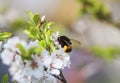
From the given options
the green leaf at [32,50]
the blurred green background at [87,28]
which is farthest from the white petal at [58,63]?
the blurred green background at [87,28]

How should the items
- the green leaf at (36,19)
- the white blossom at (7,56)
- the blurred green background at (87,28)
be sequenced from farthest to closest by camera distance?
the blurred green background at (87,28) < the green leaf at (36,19) < the white blossom at (7,56)

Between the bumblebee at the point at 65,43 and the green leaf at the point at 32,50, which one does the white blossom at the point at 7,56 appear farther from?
the bumblebee at the point at 65,43

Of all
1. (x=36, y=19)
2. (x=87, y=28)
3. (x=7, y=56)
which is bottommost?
(x=7, y=56)

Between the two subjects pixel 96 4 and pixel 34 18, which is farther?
pixel 96 4

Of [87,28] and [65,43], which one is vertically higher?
[87,28]

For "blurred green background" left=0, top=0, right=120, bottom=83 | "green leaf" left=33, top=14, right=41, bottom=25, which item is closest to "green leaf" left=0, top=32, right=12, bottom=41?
"green leaf" left=33, top=14, right=41, bottom=25

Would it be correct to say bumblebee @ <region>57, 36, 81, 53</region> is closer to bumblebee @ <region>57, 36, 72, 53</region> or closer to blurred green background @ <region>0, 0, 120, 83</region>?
bumblebee @ <region>57, 36, 72, 53</region>

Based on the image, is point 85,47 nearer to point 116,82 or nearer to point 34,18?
point 116,82

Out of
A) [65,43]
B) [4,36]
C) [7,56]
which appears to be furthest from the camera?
[65,43]

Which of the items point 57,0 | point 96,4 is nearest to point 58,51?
point 96,4

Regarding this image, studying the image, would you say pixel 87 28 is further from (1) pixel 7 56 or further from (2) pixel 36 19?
(1) pixel 7 56

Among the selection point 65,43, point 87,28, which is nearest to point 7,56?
point 65,43
